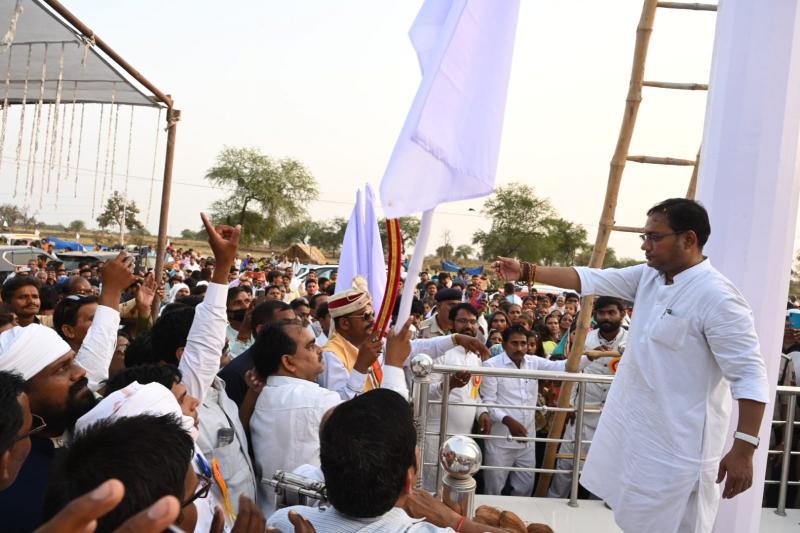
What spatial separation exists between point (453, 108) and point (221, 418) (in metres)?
1.47

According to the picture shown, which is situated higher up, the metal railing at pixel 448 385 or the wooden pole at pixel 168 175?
the wooden pole at pixel 168 175

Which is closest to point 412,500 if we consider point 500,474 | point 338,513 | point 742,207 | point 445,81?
point 338,513

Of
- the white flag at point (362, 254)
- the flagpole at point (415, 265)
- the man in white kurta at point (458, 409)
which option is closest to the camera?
the flagpole at point (415, 265)

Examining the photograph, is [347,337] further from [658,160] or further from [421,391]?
[658,160]

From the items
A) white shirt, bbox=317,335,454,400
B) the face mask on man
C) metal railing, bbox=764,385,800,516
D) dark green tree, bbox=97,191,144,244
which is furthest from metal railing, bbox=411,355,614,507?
dark green tree, bbox=97,191,144,244

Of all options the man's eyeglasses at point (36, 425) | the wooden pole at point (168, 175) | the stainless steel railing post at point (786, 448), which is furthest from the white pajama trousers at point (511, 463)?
the wooden pole at point (168, 175)

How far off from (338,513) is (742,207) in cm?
239

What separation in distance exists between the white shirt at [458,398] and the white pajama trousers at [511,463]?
293mm

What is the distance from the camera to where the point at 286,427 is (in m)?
2.41

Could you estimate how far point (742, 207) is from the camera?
9.73ft

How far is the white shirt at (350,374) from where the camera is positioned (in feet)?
9.32

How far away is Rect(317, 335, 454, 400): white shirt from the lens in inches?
112

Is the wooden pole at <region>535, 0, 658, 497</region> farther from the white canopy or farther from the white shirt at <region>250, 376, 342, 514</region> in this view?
the white canopy

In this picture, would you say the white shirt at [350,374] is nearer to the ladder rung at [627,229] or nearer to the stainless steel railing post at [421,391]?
the stainless steel railing post at [421,391]
